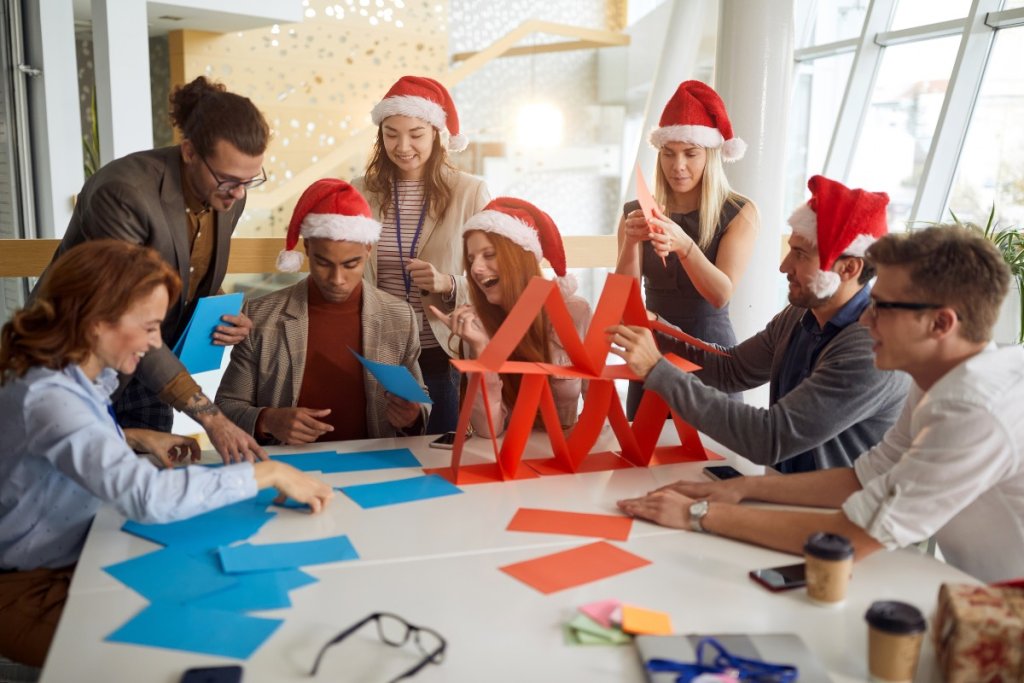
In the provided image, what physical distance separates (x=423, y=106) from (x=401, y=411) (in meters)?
1.03

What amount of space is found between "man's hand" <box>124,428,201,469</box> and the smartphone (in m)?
1.40

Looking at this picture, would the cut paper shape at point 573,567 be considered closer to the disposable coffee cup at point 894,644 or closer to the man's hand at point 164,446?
the disposable coffee cup at point 894,644

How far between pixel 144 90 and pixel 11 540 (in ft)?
13.9

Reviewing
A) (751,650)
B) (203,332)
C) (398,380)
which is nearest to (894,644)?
(751,650)

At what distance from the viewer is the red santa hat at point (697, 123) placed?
293 cm

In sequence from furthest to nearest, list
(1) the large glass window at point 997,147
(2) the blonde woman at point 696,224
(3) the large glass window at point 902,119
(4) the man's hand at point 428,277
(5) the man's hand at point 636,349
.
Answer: (3) the large glass window at point 902,119
(1) the large glass window at point 997,147
(2) the blonde woman at point 696,224
(4) the man's hand at point 428,277
(5) the man's hand at point 636,349

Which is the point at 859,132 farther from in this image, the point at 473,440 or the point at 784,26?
the point at 473,440

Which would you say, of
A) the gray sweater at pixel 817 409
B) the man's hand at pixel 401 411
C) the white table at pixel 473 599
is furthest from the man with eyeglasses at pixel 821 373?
the man's hand at pixel 401 411

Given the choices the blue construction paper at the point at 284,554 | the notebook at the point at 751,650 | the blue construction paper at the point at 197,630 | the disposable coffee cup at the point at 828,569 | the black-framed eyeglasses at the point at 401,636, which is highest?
the disposable coffee cup at the point at 828,569

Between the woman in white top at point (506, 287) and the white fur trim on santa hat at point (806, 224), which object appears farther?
the woman in white top at point (506, 287)

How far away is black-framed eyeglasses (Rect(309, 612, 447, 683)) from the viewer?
1.32 meters

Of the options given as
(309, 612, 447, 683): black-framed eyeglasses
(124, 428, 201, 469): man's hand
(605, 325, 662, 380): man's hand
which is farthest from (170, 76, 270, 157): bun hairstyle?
(309, 612, 447, 683): black-framed eyeglasses

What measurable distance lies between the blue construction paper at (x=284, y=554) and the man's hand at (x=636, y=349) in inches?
30.9

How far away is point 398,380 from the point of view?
232 cm
